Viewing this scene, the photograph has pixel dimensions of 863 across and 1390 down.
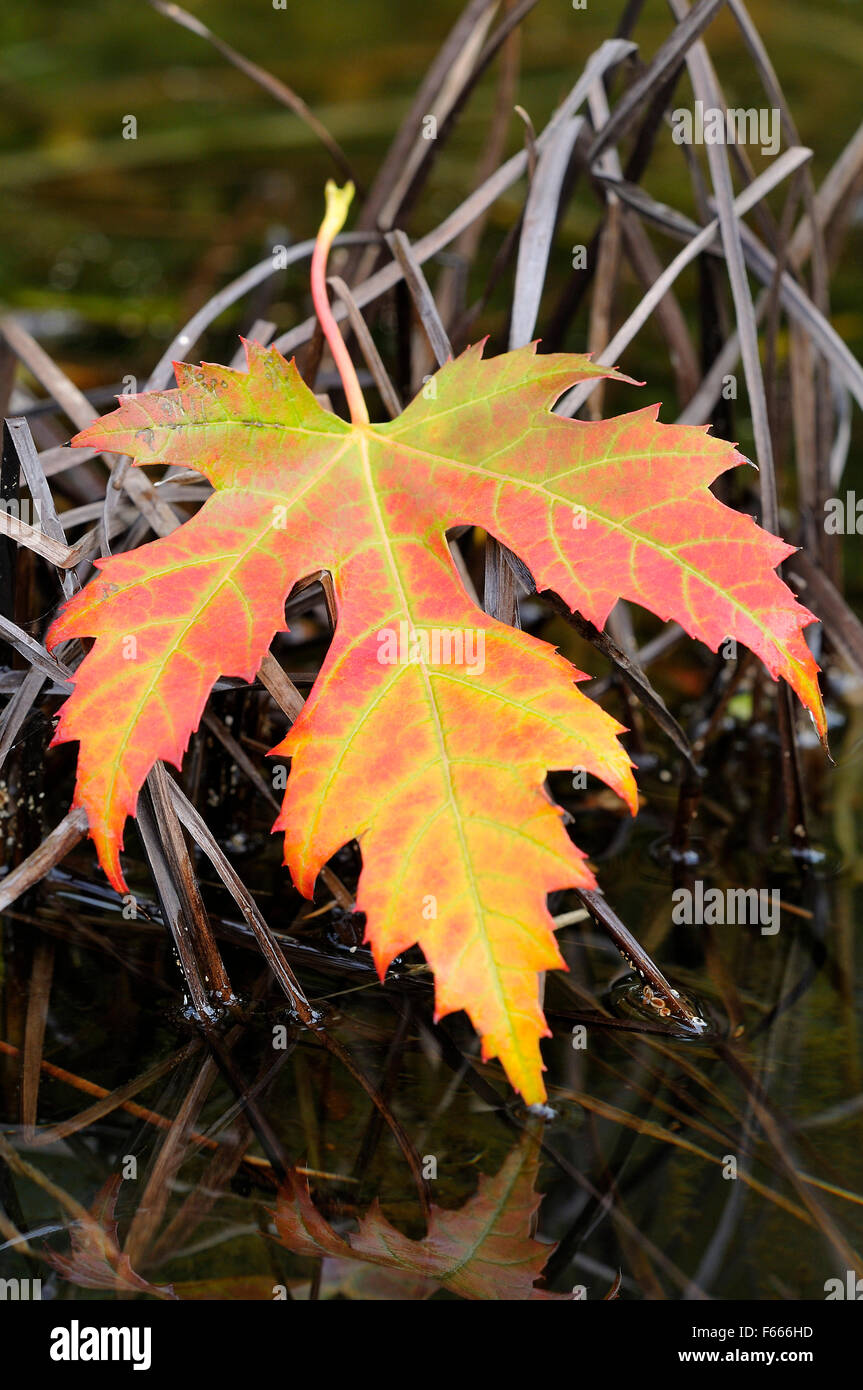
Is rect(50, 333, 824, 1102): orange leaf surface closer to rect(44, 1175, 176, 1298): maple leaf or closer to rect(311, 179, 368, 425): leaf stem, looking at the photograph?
rect(311, 179, 368, 425): leaf stem

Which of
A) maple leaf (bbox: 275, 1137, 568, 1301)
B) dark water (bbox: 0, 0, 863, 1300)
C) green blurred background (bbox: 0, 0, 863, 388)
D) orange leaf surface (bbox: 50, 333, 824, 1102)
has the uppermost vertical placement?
green blurred background (bbox: 0, 0, 863, 388)

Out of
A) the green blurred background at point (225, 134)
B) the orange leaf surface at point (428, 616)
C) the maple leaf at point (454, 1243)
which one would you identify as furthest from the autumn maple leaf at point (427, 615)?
the green blurred background at point (225, 134)

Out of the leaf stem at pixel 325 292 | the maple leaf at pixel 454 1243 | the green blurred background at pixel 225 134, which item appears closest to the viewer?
the maple leaf at pixel 454 1243

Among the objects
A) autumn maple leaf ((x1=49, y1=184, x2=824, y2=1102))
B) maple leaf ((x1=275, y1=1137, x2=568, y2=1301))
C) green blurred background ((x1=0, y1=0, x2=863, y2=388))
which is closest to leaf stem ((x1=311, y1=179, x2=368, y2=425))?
autumn maple leaf ((x1=49, y1=184, x2=824, y2=1102))

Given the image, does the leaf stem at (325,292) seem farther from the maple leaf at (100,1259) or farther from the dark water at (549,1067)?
the maple leaf at (100,1259)

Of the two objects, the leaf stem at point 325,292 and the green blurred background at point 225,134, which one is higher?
the green blurred background at point 225,134

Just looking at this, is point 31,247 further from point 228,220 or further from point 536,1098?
point 536,1098
